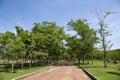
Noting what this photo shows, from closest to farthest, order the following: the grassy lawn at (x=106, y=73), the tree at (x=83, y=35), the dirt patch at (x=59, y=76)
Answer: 1. the grassy lawn at (x=106, y=73)
2. the dirt patch at (x=59, y=76)
3. the tree at (x=83, y=35)

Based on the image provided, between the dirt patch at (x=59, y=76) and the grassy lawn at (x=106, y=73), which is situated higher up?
the grassy lawn at (x=106, y=73)

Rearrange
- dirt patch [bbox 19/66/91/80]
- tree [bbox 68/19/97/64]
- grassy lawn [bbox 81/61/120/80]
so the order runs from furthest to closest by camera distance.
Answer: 1. tree [bbox 68/19/97/64]
2. dirt patch [bbox 19/66/91/80]
3. grassy lawn [bbox 81/61/120/80]

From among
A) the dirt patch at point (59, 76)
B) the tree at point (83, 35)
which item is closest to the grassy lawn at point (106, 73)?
the dirt patch at point (59, 76)

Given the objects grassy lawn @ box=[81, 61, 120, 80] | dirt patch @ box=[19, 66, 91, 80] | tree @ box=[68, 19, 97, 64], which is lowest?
dirt patch @ box=[19, 66, 91, 80]

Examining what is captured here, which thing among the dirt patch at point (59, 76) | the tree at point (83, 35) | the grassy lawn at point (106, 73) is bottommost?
the dirt patch at point (59, 76)

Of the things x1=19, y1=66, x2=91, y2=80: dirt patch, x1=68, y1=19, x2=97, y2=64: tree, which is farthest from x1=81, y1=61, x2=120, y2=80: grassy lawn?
x1=68, y1=19, x2=97, y2=64: tree

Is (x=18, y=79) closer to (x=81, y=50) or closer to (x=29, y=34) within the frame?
(x=29, y=34)

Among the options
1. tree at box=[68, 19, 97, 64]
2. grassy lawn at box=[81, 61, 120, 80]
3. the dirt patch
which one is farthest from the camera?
tree at box=[68, 19, 97, 64]

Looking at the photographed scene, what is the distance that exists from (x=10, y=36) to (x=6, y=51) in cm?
288

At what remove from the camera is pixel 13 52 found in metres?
38.9

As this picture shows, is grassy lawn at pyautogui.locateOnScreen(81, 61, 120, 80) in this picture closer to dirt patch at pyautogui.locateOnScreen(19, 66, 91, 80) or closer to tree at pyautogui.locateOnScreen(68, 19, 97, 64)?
dirt patch at pyautogui.locateOnScreen(19, 66, 91, 80)

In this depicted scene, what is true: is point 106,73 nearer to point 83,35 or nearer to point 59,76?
point 59,76

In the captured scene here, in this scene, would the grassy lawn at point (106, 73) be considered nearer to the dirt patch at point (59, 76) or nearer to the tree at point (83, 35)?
the dirt patch at point (59, 76)

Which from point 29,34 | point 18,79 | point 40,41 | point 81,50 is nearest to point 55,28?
point 81,50
